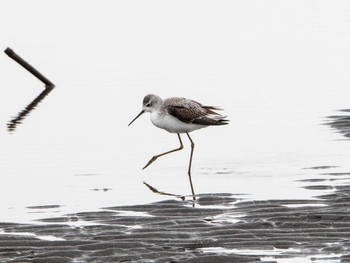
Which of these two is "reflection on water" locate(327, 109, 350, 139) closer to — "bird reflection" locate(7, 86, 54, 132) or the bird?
the bird

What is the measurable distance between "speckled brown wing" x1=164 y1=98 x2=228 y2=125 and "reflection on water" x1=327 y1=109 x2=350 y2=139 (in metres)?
2.66

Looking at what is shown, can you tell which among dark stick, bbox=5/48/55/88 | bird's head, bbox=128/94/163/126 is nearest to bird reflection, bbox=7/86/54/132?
dark stick, bbox=5/48/55/88

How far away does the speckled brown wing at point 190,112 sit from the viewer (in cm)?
1548

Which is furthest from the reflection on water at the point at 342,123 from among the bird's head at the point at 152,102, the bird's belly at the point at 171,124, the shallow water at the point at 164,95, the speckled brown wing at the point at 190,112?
the bird's head at the point at 152,102

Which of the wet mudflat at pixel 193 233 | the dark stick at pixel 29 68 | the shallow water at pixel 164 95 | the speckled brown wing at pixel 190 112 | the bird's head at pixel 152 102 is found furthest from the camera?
the dark stick at pixel 29 68

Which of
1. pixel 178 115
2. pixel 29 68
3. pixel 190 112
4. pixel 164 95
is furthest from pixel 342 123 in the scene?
pixel 29 68

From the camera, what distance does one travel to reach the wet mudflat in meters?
10.2

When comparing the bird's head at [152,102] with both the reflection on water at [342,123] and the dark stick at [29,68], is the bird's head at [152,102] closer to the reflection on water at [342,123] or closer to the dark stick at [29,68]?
the reflection on water at [342,123]

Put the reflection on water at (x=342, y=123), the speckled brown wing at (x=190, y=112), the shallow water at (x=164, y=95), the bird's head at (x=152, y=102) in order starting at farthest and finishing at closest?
the reflection on water at (x=342, y=123) → the bird's head at (x=152, y=102) → the speckled brown wing at (x=190, y=112) → the shallow water at (x=164, y=95)

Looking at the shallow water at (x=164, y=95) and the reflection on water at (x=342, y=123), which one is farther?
the reflection on water at (x=342, y=123)

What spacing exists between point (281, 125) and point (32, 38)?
1255 centimetres

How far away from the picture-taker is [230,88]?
77.0 ft

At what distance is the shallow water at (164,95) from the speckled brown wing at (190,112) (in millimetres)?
631

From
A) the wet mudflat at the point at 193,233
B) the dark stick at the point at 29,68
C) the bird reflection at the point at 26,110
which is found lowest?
the wet mudflat at the point at 193,233
